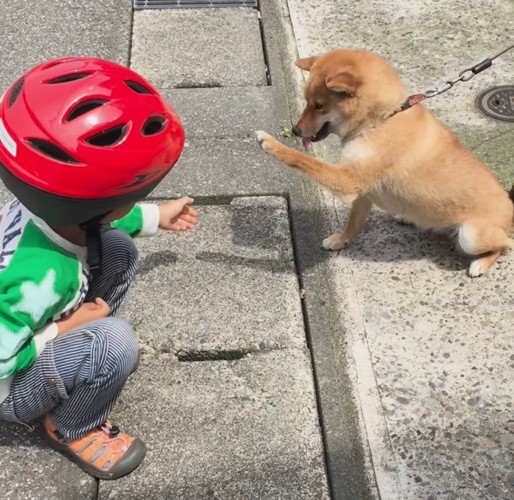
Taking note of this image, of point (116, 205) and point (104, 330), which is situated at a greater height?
point (116, 205)

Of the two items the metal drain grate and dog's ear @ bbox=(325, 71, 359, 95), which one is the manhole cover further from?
the metal drain grate

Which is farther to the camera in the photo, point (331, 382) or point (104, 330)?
point (331, 382)

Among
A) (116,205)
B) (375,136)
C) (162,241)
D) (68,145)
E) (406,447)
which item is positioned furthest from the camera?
(162,241)

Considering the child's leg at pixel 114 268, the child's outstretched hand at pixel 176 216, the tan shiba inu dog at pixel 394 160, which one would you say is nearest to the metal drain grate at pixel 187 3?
the tan shiba inu dog at pixel 394 160

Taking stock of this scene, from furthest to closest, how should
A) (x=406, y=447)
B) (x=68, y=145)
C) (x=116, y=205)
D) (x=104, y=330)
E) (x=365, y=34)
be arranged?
(x=365, y=34) → (x=406, y=447) → (x=104, y=330) → (x=116, y=205) → (x=68, y=145)

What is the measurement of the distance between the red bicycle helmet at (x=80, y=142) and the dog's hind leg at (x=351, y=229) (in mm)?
1278

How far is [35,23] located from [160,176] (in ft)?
10.4

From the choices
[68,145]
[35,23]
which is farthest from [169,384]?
[35,23]

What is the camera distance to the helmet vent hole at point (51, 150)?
1788mm

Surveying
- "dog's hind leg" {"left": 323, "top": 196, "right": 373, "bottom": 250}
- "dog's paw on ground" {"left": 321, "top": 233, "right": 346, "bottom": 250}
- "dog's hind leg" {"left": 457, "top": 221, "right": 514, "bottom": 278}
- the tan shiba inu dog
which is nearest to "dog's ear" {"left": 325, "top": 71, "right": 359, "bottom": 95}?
the tan shiba inu dog

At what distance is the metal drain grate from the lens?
15.6ft

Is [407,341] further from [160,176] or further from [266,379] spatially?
[160,176]

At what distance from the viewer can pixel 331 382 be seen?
2533mm

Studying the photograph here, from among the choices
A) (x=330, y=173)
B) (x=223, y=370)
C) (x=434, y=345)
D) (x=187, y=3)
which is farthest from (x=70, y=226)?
(x=187, y=3)
